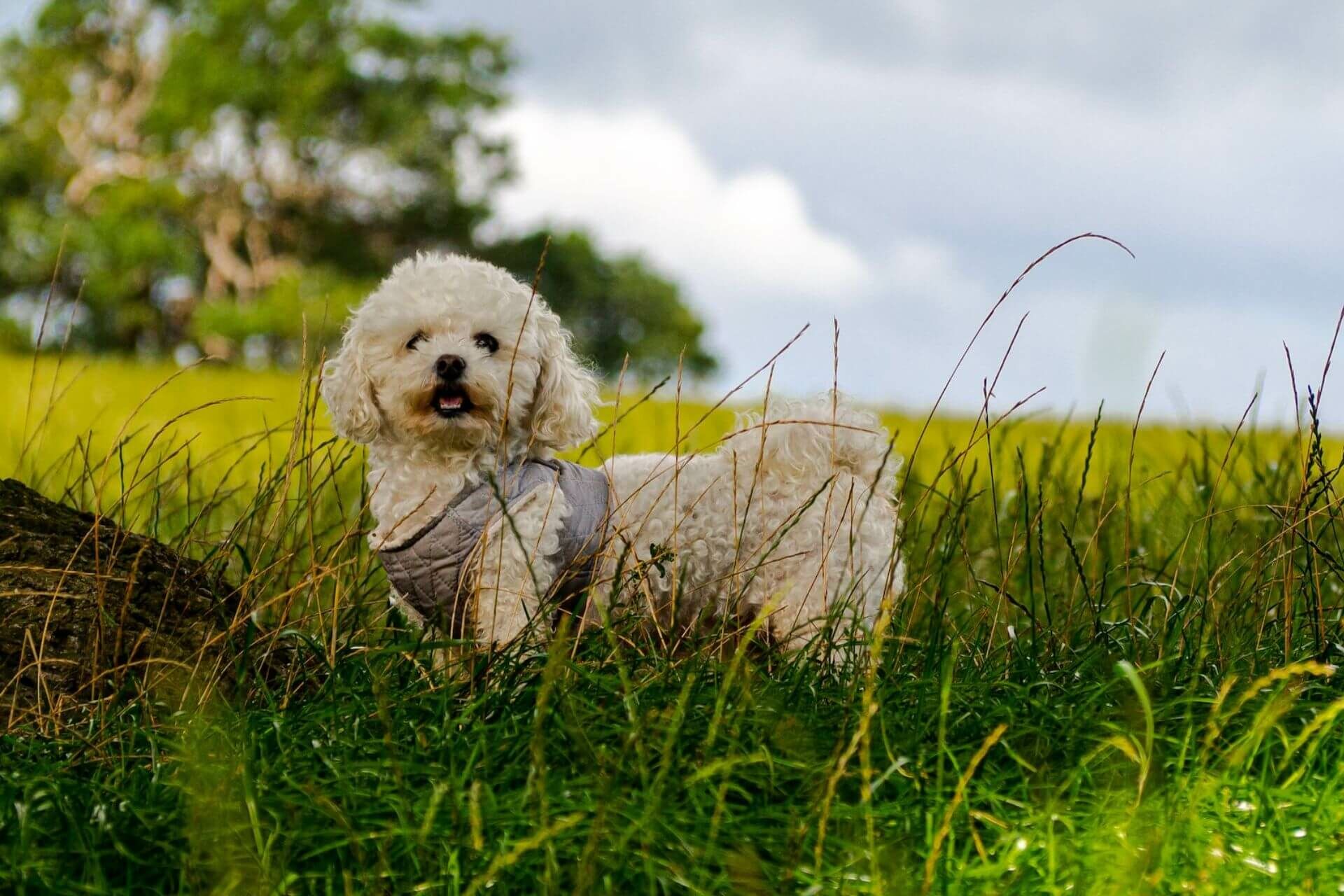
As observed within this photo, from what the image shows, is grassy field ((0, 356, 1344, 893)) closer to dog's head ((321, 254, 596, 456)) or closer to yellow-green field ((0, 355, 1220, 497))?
dog's head ((321, 254, 596, 456))

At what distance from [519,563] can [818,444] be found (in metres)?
1.00

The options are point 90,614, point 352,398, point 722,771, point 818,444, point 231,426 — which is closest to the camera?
point 722,771

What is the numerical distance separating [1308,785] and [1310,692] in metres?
0.44

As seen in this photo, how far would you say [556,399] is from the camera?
12.7 feet

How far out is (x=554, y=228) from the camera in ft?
118

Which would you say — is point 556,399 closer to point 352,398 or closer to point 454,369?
point 454,369

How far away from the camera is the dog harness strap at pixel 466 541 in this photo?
374 cm

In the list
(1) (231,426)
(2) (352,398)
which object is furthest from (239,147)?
(2) (352,398)

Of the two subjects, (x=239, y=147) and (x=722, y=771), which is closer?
(x=722, y=771)

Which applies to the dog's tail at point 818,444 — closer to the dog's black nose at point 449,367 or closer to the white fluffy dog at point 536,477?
the white fluffy dog at point 536,477

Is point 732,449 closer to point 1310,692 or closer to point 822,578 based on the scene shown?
point 822,578

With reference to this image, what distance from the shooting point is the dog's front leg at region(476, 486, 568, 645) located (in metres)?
3.63

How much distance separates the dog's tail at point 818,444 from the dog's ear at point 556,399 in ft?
1.57

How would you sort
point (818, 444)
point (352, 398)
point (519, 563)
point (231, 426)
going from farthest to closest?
point (231, 426) → point (818, 444) → point (352, 398) → point (519, 563)
